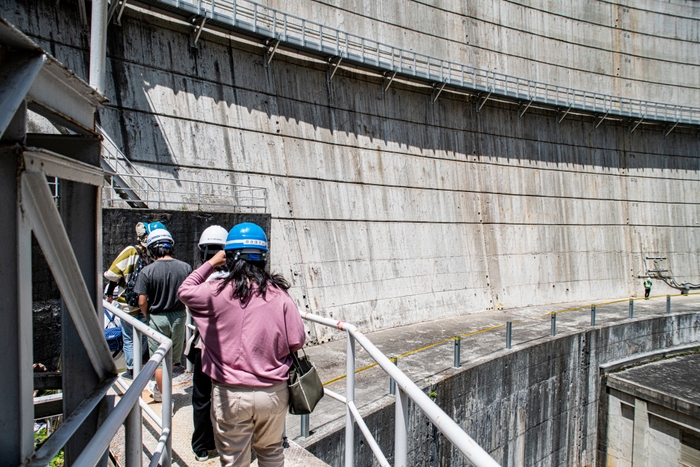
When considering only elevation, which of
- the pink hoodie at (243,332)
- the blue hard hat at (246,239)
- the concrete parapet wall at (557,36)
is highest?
Result: the concrete parapet wall at (557,36)

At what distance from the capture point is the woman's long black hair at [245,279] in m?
2.63

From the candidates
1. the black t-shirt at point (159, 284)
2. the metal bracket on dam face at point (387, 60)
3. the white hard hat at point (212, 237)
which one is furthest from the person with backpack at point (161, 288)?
the metal bracket on dam face at point (387, 60)

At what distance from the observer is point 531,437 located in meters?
12.5

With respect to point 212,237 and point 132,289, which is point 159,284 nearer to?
point 132,289

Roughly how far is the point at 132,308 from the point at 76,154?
3.36 metres

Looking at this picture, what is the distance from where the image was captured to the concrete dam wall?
1190 cm

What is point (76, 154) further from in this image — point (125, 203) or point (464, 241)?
point (464, 241)

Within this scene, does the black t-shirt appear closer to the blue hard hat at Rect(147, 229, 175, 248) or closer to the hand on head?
the blue hard hat at Rect(147, 229, 175, 248)

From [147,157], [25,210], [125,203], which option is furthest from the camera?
[147,157]

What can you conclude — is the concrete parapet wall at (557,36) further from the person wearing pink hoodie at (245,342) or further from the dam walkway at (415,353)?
the person wearing pink hoodie at (245,342)

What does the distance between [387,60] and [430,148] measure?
3.59 metres

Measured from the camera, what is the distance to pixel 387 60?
54.8 feet

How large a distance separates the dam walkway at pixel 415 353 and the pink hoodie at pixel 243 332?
1492 millimetres

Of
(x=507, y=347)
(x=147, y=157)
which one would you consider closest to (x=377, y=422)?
(x=507, y=347)
